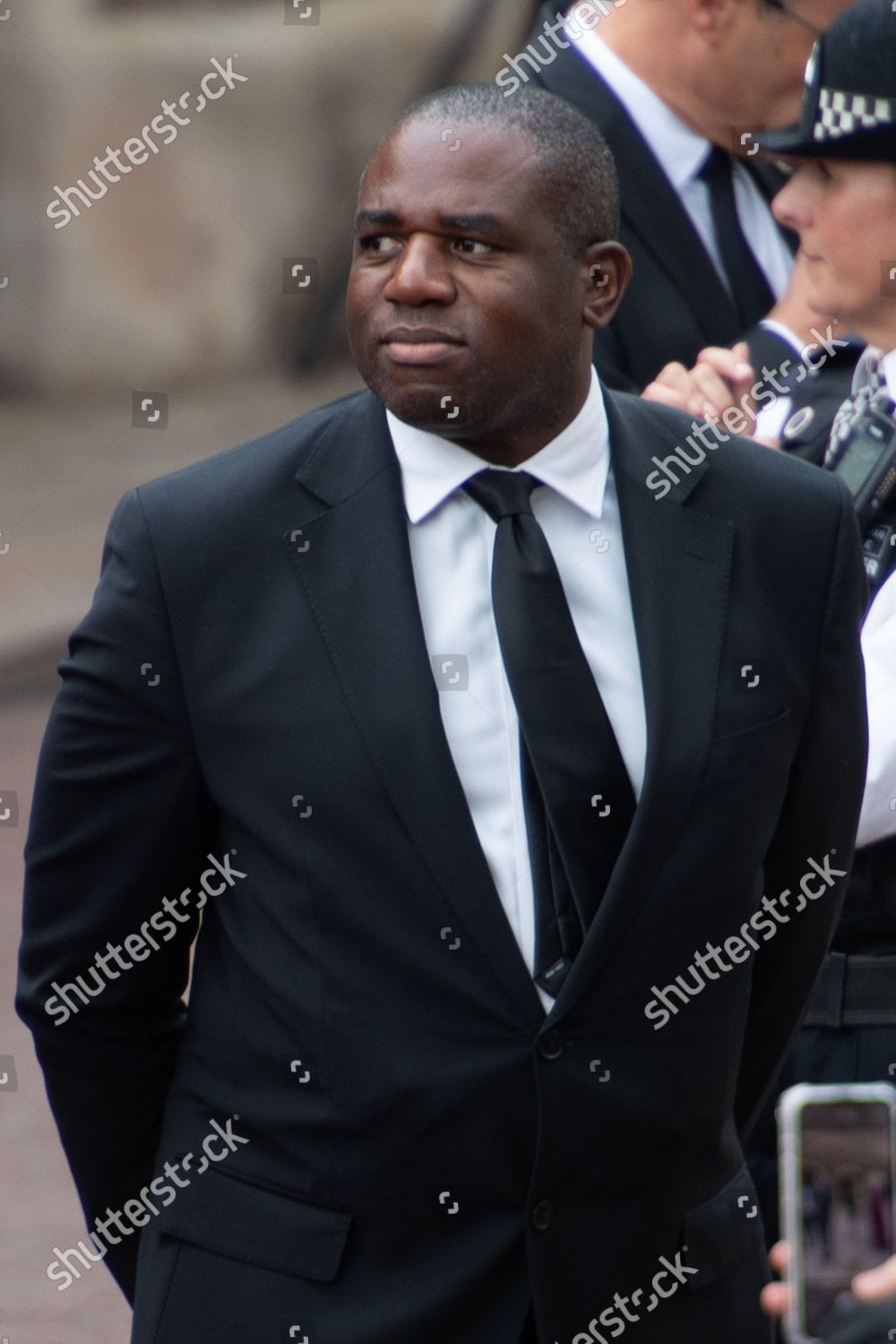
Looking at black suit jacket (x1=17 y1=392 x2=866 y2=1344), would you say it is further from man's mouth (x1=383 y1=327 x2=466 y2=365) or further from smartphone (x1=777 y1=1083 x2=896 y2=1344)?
smartphone (x1=777 y1=1083 x2=896 y2=1344)

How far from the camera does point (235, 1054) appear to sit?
262cm

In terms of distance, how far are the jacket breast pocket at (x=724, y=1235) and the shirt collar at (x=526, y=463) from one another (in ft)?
→ 2.61

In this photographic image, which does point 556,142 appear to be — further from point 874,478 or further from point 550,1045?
point 550,1045

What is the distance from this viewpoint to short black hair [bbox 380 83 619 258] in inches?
102

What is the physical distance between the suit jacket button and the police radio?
3.03 ft

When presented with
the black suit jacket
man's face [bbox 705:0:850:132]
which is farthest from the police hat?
the black suit jacket

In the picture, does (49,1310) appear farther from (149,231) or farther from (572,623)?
(149,231)

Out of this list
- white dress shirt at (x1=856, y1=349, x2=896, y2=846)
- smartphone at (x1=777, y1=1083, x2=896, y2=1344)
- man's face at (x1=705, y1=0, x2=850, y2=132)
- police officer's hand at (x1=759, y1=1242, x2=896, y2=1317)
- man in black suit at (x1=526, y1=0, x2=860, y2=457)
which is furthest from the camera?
man's face at (x1=705, y1=0, x2=850, y2=132)

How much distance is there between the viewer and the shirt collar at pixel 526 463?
2.61 m

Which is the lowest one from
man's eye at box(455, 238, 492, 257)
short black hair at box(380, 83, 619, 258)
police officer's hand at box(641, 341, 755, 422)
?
police officer's hand at box(641, 341, 755, 422)

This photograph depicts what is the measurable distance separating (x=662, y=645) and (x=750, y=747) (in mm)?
160

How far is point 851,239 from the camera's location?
333 centimetres

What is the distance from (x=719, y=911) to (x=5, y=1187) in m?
2.94

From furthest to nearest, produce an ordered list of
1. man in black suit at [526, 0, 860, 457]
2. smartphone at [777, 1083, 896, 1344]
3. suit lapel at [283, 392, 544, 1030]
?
man in black suit at [526, 0, 860, 457] → suit lapel at [283, 392, 544, 1030] → smartphone at [777, 1083, 896, 1344]
